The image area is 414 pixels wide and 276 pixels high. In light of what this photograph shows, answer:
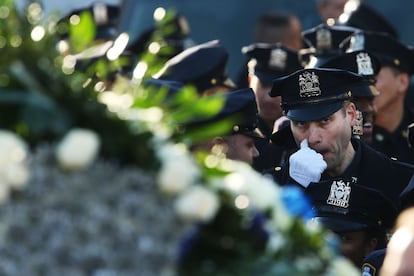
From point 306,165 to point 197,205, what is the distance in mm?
3743

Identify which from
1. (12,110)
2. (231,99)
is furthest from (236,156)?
(12,110)

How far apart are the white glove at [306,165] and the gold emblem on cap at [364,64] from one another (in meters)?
1.09

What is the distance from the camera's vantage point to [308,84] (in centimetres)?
671

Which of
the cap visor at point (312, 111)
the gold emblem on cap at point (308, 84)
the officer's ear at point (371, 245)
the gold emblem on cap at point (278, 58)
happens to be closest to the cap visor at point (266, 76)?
the gold emblem on cap at point (278, 58)

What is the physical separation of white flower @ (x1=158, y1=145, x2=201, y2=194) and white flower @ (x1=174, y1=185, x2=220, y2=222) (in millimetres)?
18

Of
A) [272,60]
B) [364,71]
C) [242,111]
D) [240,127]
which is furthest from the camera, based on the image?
[272,60]

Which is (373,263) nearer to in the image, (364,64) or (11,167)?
(364,64)

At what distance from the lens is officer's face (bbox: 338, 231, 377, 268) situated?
5734mm

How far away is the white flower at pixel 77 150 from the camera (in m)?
2.64

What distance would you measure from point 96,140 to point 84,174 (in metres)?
0.07

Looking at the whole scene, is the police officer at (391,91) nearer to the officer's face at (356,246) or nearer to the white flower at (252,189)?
the officer's face at (356,246)

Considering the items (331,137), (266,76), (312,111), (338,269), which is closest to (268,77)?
(266,76)

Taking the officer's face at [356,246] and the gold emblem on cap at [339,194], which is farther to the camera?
the gold emblem on cap at [339,194]

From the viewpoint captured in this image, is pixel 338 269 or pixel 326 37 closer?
pixel 338 269
